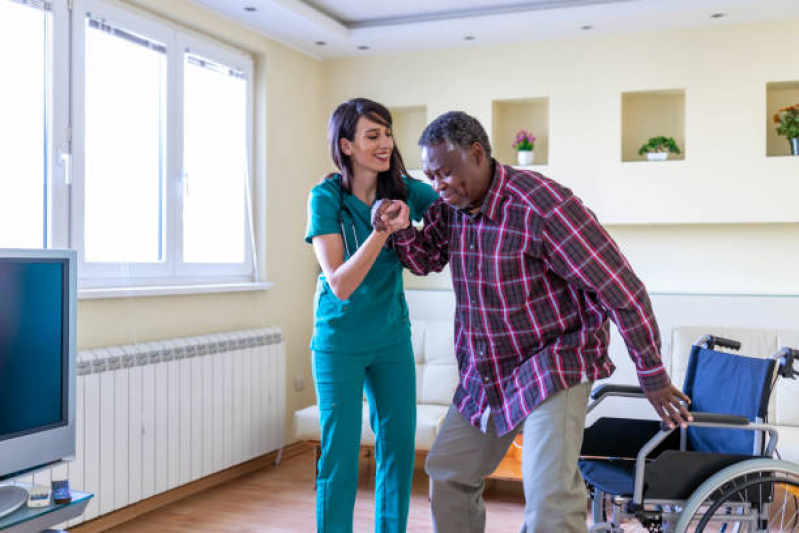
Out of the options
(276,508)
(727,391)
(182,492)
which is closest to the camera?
(727,391)

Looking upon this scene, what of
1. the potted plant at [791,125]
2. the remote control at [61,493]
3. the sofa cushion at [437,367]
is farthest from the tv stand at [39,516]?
the potted plant at [791,125]

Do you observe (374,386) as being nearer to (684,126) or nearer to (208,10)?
(208,10)

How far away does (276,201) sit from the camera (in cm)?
440

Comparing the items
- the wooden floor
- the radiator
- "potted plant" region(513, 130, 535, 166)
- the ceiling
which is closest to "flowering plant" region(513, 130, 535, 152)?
"potted plant" region(513, 130, 535, 166)

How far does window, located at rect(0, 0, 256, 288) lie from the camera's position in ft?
9.76

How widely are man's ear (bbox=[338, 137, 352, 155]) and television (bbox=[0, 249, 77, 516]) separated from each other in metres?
0.76

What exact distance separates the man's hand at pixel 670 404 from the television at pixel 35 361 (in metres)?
1.45

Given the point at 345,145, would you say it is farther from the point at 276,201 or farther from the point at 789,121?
the point at 789,121

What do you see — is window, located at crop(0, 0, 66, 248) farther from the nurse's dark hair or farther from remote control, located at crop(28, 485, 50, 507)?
the nurse's dark hair

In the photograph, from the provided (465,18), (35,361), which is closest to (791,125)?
(465,18)

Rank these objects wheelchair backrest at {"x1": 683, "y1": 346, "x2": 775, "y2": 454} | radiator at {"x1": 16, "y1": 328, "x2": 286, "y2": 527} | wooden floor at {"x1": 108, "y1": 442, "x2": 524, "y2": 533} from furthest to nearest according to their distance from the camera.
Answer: wooden floor at {"x1": 108, "y1": 442, "x2": 524, "y2": 533} < radiator at {"x1": 16, "y1": 328, "x2": 286, "y2": 527} < wheelchair backrest at {"x1": 683, "y1": 346, "x2": 775, "y2": 454}

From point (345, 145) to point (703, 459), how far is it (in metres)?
1.29

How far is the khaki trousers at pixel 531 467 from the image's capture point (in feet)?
5.45

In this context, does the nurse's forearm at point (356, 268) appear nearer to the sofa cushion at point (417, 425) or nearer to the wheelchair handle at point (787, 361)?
the wheelchair handle at point (787, 361)
